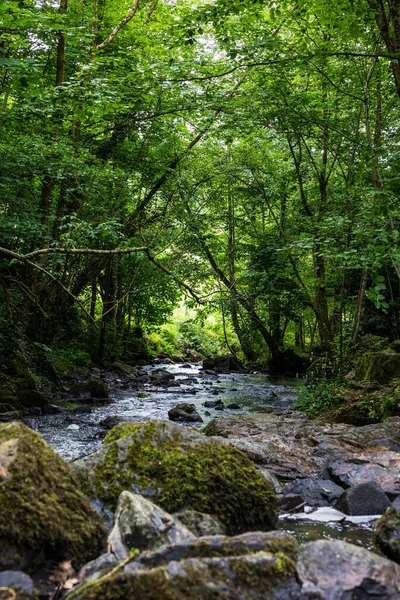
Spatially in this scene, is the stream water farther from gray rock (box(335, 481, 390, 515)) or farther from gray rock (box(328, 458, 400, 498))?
gray rock (box(328, 458, 400, 498))

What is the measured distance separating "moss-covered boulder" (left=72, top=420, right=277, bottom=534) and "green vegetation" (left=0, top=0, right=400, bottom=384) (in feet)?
10.8

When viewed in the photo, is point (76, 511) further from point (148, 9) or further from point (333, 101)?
point (148, 9)

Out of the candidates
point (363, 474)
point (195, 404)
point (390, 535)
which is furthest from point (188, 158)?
point (390, 535)

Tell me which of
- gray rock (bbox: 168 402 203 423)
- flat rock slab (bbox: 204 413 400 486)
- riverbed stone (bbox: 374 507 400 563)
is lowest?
gray rock (bbox: 168 402 203 423)

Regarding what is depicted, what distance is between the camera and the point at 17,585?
2.20 meters

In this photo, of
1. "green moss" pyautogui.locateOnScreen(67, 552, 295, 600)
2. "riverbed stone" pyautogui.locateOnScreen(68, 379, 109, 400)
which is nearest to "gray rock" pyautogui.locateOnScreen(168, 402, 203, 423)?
"riverbed stone" pyautogui.locateOnScreen(68, 379, 109, 400)

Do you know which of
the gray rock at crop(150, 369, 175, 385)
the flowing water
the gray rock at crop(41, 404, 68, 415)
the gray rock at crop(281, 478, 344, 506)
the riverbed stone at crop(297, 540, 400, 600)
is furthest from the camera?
the gray rock at crop(150, 369, 175, 385)

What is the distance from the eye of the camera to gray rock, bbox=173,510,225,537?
2979 mm

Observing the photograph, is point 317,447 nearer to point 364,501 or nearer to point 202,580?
point 364,501

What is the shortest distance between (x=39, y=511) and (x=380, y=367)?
891cm

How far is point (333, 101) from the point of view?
12.1 metres

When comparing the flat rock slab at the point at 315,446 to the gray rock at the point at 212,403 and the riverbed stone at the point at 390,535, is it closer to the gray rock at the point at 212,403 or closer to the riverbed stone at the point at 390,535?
the riverbed stone at the point at 390,535

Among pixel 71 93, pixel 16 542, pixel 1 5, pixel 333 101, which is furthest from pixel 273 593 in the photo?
pixel 333 101

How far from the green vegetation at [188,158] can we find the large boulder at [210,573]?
165 inches
